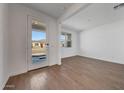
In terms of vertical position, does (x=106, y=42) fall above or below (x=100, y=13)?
below

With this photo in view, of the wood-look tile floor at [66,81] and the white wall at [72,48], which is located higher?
the white wall at [72,48]

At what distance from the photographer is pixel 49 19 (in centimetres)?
339

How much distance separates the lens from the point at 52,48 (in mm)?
3521

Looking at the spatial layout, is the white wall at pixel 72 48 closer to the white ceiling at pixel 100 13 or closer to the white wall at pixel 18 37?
the white ceiling at pixel 100 13

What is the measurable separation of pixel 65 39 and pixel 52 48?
101 inches

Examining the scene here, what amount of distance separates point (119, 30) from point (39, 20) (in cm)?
428

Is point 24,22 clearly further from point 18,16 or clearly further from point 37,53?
point 37,53

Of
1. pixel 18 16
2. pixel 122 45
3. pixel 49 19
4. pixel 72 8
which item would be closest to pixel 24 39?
pixel 18 16

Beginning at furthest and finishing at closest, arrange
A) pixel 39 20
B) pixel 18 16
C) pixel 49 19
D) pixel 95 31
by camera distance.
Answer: pixel 95 31, pixel 49 19, pixel 39 20, pixel 18 16

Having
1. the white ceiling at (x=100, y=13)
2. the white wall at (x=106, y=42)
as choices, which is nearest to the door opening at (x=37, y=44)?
the white ceiling at (x=100, y=13)

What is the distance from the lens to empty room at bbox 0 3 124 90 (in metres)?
1.83

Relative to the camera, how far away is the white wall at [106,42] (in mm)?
3890

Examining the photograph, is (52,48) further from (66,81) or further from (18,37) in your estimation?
(66,81)

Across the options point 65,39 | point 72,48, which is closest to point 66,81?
point 65,39
